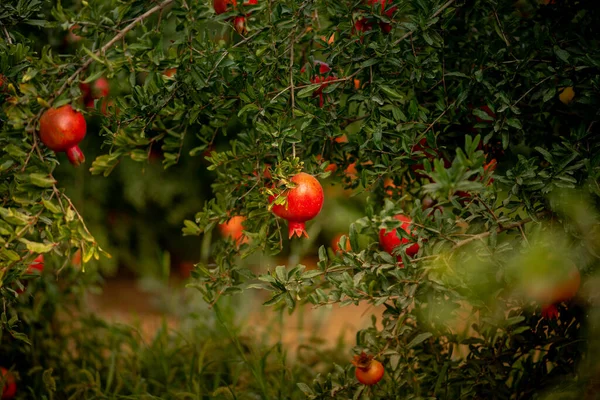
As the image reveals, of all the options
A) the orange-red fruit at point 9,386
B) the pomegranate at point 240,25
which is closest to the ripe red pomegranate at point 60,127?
the pomegranate at point 240,25

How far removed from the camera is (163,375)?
1557 millimetres

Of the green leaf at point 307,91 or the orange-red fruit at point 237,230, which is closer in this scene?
the green leaf at point 307,91

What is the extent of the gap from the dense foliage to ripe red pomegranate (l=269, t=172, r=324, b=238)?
2cm

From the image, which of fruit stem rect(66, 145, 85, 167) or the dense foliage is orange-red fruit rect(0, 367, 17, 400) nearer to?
the dense foliage

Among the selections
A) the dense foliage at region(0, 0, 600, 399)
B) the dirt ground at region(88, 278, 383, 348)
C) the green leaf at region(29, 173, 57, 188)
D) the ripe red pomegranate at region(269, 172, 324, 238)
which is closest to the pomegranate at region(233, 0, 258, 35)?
the dense foliage at region(0, 0, 600, 399)

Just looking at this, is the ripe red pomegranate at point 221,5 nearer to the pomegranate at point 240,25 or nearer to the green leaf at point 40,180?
the pomegranate at point 240,25

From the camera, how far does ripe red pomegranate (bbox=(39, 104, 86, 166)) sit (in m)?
0.81

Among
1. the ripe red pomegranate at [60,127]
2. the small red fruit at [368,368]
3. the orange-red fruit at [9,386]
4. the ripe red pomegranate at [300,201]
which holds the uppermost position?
the ripe red pomegranate at [60,127]

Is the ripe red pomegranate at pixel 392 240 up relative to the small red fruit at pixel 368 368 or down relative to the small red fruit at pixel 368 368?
up

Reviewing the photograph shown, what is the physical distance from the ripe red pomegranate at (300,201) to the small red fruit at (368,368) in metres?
0.24

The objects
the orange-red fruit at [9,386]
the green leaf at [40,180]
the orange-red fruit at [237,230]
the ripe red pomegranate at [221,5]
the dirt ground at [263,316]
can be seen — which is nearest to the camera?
the green leaf at [40,180]

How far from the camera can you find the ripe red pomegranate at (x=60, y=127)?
81 cm

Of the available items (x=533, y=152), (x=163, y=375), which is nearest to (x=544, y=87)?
(x=533, y=152)

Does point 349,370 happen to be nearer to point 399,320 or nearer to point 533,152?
point 399,320
